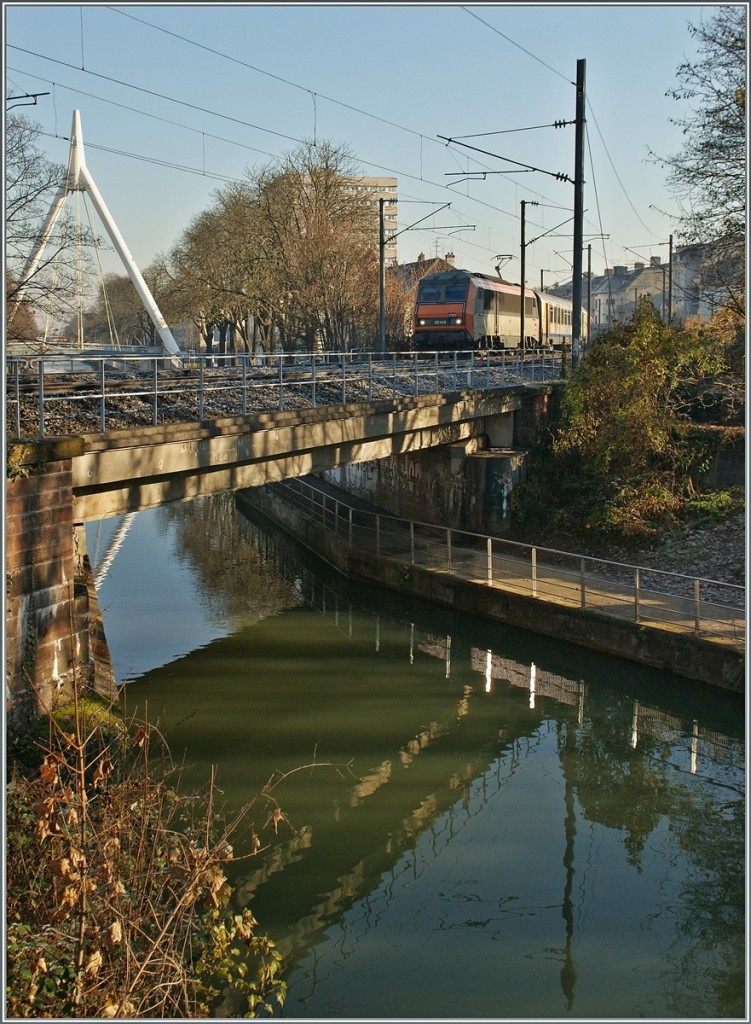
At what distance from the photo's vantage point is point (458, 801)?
43.9 ft

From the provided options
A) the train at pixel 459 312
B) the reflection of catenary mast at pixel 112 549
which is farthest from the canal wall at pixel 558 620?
the train at pixel 459 312

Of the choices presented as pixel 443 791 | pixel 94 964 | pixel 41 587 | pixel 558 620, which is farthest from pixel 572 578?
pixel 94 964

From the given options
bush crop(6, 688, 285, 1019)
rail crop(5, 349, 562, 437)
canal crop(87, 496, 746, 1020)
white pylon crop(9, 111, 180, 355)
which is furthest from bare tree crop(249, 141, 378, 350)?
bush crop(6, 688, 285, 1019)

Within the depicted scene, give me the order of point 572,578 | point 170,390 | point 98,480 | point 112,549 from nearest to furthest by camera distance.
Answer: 1. point 98,480
2. point 170,390
3. point 572,578
4. point 112,549

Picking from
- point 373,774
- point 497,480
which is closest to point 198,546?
point 497,480

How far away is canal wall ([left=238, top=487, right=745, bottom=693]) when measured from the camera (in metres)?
17.0

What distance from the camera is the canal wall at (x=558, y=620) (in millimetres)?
16953

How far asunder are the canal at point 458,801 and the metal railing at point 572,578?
996mm

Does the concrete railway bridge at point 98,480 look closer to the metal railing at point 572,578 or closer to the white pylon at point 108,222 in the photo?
the metal railing at point 572,578

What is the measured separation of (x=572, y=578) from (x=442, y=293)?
64.9ft

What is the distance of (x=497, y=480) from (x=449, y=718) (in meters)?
12.0

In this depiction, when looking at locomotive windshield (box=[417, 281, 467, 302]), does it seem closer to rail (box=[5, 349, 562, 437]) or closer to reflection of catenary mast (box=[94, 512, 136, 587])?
rail (box=[5, 349, 562, 437])

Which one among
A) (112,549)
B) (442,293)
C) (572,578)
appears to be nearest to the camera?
(572,578)

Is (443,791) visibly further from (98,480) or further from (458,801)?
(98,480)
